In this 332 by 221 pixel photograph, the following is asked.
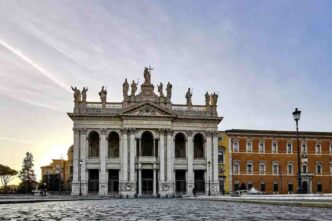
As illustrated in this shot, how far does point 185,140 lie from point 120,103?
11332mm

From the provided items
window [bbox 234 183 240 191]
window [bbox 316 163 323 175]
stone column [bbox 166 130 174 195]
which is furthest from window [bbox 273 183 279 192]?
stone column [bbox 166 130 174 195]

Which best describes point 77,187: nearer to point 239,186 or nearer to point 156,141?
point 156,141

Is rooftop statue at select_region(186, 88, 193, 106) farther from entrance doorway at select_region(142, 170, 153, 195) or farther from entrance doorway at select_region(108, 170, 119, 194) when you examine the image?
entrance doorway at select_region(108, 170, 119, 194)

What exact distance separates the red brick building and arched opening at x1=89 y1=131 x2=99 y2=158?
70.4ft

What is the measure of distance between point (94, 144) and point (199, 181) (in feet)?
55.7

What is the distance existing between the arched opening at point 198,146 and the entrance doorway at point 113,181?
12944mm

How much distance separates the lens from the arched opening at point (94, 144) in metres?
76.2

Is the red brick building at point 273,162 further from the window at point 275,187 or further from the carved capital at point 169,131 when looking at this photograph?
the carved capital at point 169,131

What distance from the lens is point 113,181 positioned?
7544 centimetres

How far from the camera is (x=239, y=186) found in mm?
82438

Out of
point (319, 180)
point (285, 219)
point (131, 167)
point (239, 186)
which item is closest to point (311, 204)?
point (285, 219)

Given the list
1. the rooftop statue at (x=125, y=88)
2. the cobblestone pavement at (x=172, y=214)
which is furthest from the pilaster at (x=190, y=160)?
the cobblestone pavement at (x=172, y=214)

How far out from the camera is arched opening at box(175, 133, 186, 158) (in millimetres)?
79062

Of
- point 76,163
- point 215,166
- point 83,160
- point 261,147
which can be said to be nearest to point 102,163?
point 83,160
